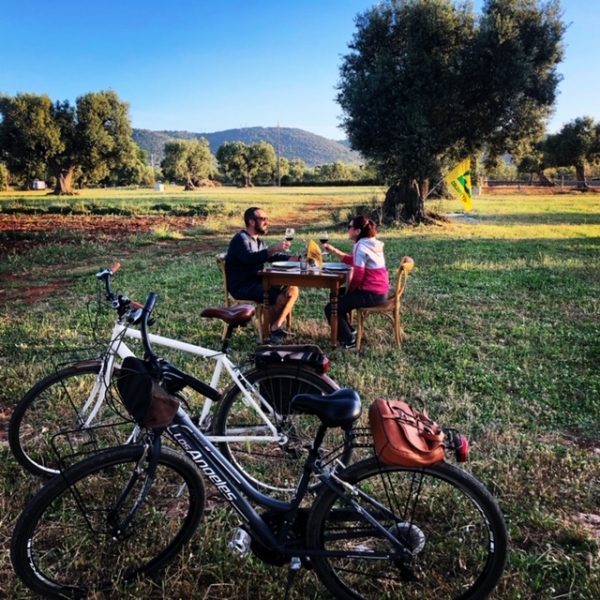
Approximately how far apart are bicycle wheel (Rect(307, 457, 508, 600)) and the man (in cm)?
299

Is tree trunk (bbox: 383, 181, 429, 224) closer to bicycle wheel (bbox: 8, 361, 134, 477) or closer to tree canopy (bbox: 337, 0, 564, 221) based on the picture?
tree canopy (bbox: 337, 0, 564, 221)

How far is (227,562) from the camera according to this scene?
2.48 meters

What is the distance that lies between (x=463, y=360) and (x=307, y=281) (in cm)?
185

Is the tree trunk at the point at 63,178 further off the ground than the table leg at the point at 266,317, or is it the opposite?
the tree trunk at the point at 63,178

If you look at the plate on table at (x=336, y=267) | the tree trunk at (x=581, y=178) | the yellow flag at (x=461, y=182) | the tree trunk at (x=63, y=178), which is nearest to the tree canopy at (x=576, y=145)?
the tree trunk at (x=581, y=178)

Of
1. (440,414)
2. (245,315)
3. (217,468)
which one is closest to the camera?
(217,468)

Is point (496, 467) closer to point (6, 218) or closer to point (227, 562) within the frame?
point (227, 562)

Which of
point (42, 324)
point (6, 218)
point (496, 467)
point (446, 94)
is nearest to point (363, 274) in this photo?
point (496, 467)

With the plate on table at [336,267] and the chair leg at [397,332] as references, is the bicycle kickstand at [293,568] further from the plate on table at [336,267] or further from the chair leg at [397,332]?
the plate on table at [336,267]

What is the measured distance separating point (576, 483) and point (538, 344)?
2852mm

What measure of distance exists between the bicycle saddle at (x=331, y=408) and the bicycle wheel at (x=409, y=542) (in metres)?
0.21

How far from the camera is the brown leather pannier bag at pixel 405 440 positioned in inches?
75.2

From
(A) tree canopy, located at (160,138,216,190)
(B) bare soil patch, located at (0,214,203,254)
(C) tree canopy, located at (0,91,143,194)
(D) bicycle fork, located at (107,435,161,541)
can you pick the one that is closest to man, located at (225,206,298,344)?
(D) bicycle fork, located at (107,435,161,541)

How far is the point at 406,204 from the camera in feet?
59.8
